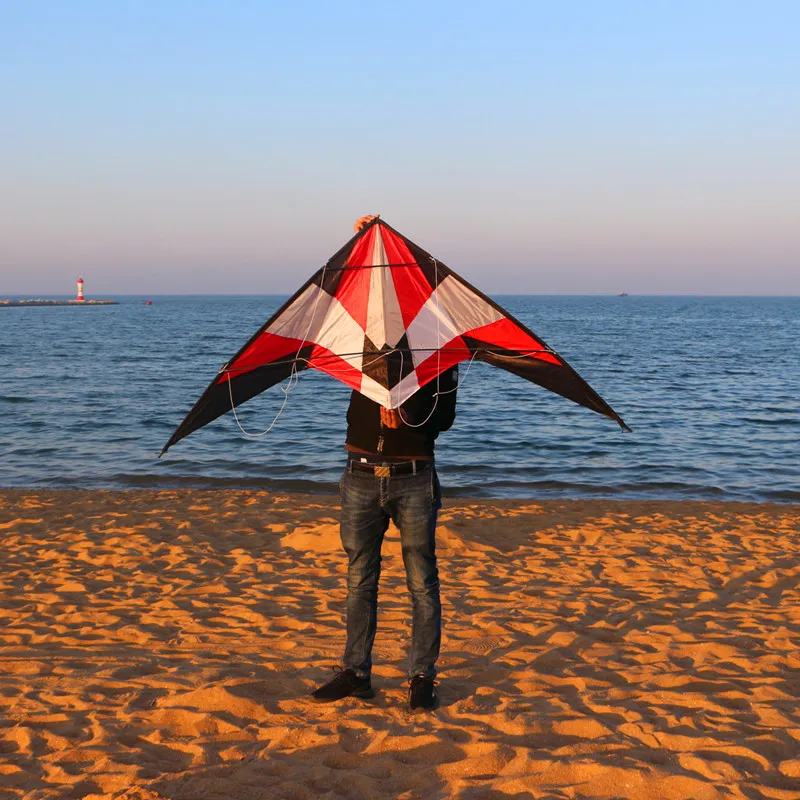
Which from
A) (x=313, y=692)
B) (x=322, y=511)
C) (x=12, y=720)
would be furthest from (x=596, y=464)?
(x=12, y=720)

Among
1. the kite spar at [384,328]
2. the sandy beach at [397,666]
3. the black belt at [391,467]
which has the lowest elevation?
the sandy beach at [397,666]

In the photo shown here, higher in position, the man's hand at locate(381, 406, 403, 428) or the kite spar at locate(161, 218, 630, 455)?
the kite spar at locate(161, 218, 630, 455)

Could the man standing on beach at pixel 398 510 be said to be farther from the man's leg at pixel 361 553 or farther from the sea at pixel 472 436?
the sea at pixel 472 436

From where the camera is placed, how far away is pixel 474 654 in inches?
209

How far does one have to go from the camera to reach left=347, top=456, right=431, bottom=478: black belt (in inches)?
164

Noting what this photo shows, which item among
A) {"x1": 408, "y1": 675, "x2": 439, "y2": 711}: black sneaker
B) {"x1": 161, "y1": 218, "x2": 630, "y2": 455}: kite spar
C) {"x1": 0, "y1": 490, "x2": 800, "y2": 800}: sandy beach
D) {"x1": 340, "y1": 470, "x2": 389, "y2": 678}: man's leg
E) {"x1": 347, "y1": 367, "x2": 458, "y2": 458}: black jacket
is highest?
{"x1": 161, "y1": 218, "x2": 630, "y2": 455}: kite spar

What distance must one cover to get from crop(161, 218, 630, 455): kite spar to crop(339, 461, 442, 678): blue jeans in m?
0.64

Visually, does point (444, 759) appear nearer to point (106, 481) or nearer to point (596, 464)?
point (106, 481)

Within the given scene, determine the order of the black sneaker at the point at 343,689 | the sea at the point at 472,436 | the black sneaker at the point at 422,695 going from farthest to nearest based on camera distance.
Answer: the sea at the point at 472,436 → the black sneaker at the point at 343,689 → the black sneaker at the point at 422,695

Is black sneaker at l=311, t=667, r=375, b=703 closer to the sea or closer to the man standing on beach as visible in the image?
the man standing on beach

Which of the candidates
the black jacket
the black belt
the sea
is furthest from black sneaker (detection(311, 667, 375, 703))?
the sea

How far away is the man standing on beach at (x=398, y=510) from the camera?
419 cm

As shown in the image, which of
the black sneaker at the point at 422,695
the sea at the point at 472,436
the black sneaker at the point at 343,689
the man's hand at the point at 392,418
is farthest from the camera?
the sea at the point at 472,436

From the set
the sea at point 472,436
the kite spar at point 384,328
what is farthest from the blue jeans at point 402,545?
the sea at point 472,436
